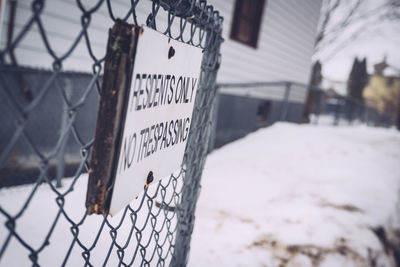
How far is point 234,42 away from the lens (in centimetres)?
650

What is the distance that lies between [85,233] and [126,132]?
138 cm

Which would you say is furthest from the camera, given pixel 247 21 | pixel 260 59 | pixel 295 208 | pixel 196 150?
pixel 260 59

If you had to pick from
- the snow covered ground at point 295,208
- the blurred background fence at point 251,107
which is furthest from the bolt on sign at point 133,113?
the blurred background fence at point 251,107

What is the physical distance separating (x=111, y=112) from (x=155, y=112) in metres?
0.28

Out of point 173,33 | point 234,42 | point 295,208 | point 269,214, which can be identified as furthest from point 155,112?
point 234,42

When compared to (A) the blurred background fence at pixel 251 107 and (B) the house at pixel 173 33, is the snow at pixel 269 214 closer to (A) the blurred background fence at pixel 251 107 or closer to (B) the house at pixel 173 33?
(B) the house at pixel 173 33

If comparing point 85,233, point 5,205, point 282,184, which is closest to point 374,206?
point 282,184

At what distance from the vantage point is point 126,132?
838mm

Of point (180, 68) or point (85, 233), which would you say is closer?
point (180, 68)

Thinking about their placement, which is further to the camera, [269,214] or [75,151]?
[75,151]

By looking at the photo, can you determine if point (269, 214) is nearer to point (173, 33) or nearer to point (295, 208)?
point (295, 208)

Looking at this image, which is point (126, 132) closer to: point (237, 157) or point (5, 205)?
point (5, 205)

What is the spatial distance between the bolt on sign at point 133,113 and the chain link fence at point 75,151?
0.23ft

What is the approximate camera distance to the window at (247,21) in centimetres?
662
